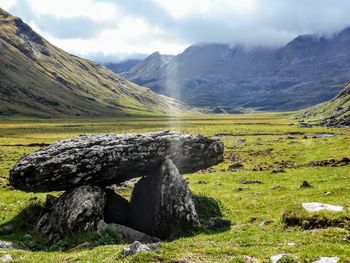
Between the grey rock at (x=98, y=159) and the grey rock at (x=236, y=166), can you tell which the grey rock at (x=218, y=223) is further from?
the grey rock at (x=236, y=166)

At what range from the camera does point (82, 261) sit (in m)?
20.0

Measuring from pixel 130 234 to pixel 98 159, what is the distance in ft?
20.8

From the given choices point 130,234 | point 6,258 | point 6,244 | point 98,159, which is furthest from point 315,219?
point 6,244

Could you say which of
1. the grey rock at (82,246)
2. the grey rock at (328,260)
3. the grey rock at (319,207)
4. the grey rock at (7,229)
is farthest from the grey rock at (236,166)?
the grey rock at (328,260)

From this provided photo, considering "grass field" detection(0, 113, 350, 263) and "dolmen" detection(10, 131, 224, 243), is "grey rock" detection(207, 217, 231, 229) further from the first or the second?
"dolmen" detection(10, 131, 224, 243)

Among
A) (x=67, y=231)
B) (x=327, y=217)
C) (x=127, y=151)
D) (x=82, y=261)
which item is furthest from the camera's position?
(x=127, y=151)

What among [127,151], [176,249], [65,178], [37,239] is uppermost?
[127,151]

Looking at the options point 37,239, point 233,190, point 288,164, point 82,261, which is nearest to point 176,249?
point 82,261

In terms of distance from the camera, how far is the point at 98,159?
101 feet

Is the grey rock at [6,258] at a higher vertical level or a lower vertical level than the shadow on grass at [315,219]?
lower

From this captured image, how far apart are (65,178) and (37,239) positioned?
15.4 feet

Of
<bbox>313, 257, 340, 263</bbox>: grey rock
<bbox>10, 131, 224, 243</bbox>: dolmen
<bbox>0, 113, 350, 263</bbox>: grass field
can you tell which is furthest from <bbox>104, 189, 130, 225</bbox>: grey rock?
<bbox>313, 257, 340, 263</bbox>: grey rock

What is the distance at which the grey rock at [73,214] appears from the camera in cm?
2742

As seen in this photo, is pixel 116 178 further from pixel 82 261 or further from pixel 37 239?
pixel 82 261
